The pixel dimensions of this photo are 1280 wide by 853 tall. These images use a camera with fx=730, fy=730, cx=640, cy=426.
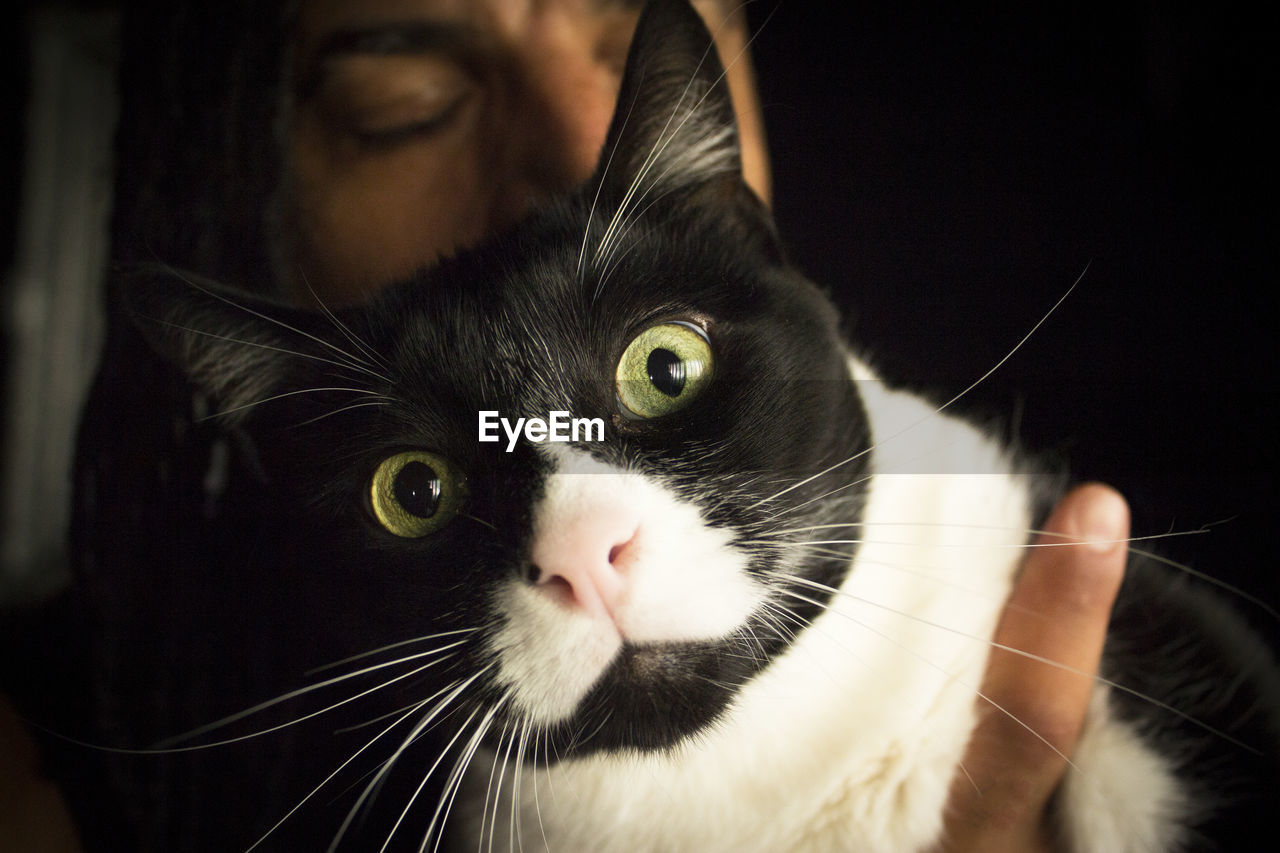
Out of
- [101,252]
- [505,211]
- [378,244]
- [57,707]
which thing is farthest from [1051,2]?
[57,707]

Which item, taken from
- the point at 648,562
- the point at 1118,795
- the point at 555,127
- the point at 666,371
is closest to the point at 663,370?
the point at 666,371

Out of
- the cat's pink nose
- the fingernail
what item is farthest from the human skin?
the cat's pink nose

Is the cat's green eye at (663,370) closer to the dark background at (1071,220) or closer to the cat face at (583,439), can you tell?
the cat face at (583,439)

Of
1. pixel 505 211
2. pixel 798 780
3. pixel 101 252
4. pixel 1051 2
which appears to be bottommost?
pixel 798 780

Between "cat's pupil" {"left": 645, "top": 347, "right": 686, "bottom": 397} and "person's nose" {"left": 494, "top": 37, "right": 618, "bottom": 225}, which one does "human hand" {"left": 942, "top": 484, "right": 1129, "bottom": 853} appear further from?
"person's nose" {"left": 494, "top": 37, "right": 618, "bottom": 225}

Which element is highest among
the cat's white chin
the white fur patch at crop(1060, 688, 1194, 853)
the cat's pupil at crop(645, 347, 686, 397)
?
the cat's pupil at crop(645, 347, 686, 397)

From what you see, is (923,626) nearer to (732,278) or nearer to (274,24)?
(732,278)

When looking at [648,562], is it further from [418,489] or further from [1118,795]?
[1118,795]
